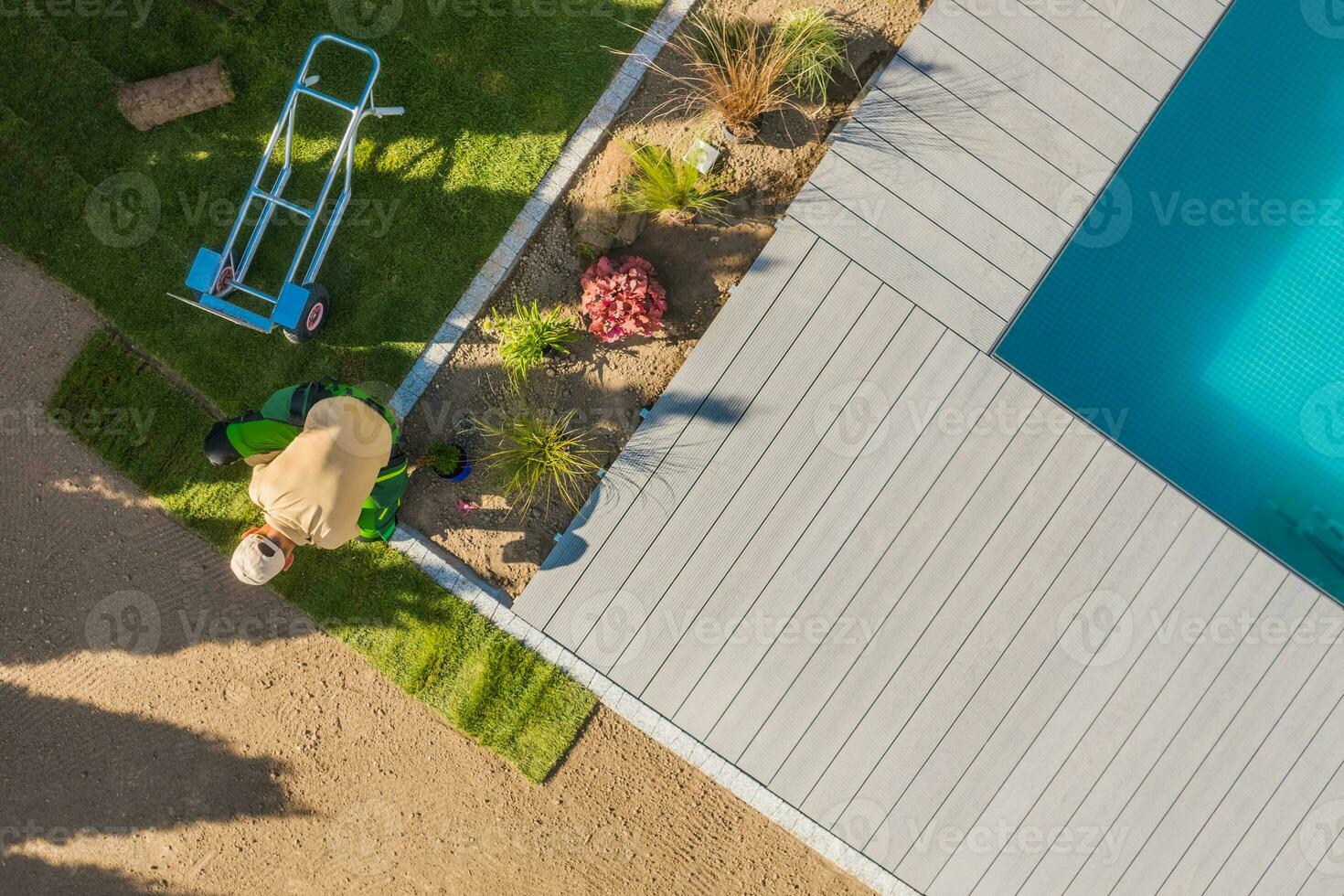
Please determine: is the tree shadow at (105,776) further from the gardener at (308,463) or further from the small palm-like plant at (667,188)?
the small palm-like plant at (667,188)

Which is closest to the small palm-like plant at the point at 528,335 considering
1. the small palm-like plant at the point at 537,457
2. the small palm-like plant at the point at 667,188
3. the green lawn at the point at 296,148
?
the small palm-like plant at the point at 537,457

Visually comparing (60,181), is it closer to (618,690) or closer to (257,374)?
(257,374)

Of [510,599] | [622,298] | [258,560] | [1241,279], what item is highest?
[1241,279]

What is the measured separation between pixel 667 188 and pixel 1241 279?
5932 millimetres

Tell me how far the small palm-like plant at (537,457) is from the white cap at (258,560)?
211cm

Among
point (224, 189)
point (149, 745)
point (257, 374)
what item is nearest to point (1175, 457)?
point (257, 374)

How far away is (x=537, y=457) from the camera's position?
7590 millimetres

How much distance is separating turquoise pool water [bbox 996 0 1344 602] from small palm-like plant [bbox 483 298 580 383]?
16.0 feet

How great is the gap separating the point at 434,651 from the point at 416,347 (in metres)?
3.10

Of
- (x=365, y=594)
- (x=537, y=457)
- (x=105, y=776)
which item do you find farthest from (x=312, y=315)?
(x=105, y=776)

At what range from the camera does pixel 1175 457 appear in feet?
26.8

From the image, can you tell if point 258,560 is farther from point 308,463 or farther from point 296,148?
point 296,148

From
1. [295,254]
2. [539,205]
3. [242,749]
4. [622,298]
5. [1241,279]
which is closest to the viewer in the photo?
[622,298]

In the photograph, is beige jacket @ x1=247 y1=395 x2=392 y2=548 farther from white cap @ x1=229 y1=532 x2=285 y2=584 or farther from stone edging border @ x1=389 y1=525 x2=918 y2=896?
stone edging border @ x1=389 y1=525 x2=918 y2=896
